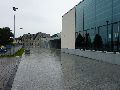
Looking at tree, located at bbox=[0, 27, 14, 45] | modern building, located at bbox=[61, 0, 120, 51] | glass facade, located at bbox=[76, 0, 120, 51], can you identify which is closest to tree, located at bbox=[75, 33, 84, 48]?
modern building, located at bbox=[61, 0, 120, 51]

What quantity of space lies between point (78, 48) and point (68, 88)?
34819mm

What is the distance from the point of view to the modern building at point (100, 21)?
28.8 m

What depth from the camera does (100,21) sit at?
112 feet

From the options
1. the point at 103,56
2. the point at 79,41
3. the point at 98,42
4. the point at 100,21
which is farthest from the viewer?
the point at 79,41

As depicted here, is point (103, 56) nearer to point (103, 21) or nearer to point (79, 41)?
point (103, 21)

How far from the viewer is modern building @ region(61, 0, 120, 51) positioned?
2884 centimetres

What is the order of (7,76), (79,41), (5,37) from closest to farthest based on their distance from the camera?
(7,76) < (79,41) < (5,37)

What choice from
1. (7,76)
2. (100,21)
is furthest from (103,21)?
(7,76)

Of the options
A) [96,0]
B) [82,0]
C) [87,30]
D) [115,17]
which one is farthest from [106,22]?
[82,0]

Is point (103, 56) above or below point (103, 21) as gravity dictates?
below

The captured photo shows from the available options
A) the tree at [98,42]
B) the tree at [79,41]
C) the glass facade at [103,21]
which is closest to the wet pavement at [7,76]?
the glass facade at [103,21]

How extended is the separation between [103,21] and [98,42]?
2.96 metres

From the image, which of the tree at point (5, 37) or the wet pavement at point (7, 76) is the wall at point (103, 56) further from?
the tree at point (5, 37)

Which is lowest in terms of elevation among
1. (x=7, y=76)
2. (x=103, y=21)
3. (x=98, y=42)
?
(x=7, y=76)
